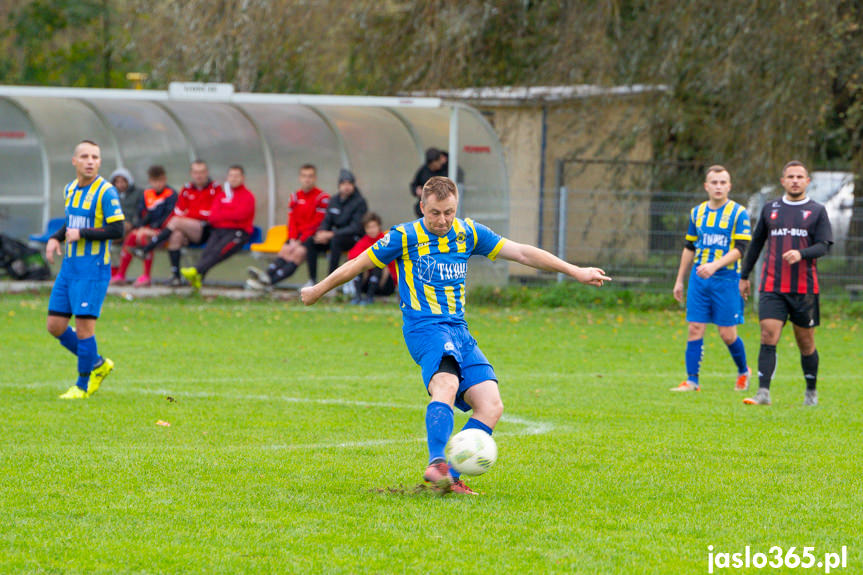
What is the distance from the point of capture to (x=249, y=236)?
1875 centimetres

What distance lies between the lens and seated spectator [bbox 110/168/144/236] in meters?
18.9

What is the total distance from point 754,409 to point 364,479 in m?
4.07

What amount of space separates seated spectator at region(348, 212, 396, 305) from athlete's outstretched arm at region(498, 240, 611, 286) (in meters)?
10.7

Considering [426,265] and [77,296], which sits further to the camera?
[77,296]

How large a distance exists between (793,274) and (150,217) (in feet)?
39.0

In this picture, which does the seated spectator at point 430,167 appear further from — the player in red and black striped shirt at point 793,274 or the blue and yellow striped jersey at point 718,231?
the player in red and black striped shirt at point 793,274

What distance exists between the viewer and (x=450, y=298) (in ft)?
20.3

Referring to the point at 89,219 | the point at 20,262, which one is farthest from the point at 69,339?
the point at 20,262

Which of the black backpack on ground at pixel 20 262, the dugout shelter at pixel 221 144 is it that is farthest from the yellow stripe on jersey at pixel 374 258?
the black backpack on ground at pixel 20 262

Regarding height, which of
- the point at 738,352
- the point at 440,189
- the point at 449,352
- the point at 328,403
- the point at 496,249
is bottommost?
the point at 328,403

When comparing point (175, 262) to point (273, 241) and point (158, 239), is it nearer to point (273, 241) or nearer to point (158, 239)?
point (158, 239)

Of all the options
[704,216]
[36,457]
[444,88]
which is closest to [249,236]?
Answer: [444,88]

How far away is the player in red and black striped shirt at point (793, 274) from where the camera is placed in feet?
A: 30.8

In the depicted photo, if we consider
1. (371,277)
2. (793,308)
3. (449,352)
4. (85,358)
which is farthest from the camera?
(371,277)
